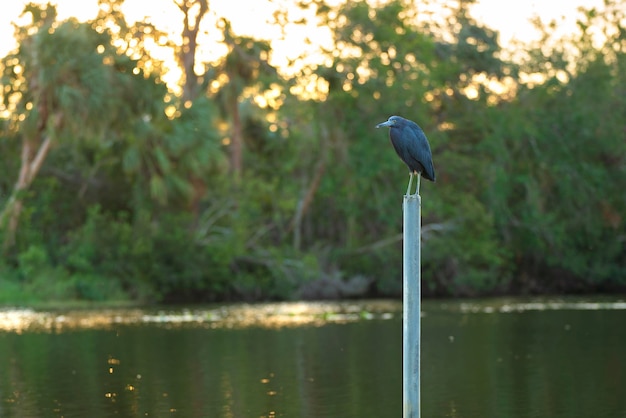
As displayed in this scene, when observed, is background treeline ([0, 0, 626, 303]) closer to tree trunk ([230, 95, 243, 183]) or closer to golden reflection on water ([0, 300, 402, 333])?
tree trunk ([230, 95, 243, 183])

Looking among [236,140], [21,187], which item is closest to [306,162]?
[236,140]

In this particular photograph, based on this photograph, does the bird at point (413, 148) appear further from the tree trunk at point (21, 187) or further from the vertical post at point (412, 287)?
the tree trunk at point (21, 187)

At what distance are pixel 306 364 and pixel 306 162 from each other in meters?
26.5

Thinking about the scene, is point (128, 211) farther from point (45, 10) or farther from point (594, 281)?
point (594, 281)

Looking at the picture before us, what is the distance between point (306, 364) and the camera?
22.7 meters

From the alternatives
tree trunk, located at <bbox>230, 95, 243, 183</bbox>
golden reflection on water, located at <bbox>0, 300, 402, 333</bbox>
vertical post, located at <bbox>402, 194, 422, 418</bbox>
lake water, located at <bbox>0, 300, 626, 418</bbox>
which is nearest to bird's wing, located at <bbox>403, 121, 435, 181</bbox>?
vertical post, located at <bbox>402, 194, 422, 418</bbox>

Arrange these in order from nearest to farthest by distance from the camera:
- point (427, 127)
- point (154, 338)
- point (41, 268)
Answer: point (154, 338)
point (41, 268)
point (427, 127)

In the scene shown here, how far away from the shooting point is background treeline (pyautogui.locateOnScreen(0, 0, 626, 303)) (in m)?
43.2

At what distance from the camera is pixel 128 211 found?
4659 cm

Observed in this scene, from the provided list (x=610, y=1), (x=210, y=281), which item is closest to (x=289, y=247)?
(x=210, y=281)

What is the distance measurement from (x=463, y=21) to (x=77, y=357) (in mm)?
31727

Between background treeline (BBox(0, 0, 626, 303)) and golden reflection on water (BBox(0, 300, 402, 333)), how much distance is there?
4.18m

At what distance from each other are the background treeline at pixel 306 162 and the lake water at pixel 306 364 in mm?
7568

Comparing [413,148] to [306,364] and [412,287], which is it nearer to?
[412,287]
